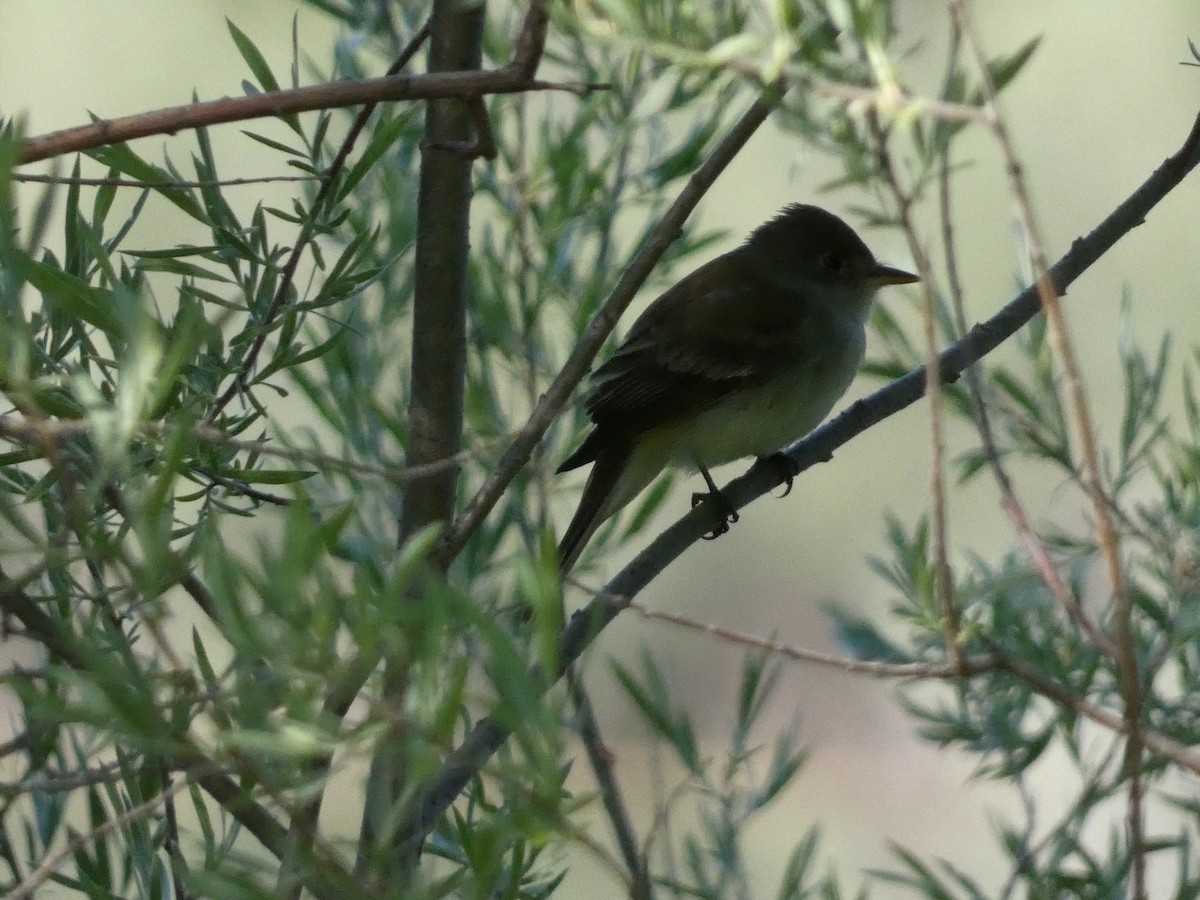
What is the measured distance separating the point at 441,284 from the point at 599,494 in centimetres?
Answer: 136

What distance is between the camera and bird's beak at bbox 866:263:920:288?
3.21m

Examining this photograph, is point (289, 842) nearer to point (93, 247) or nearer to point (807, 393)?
point (93, 247)

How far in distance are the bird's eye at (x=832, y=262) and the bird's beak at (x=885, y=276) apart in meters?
0.06

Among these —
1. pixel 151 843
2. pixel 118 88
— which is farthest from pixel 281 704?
Answer: pixel 118 88

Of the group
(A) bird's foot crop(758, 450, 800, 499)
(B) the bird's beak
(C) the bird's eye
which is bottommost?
(A) bird's foot crop(758, 450, 800, 499)

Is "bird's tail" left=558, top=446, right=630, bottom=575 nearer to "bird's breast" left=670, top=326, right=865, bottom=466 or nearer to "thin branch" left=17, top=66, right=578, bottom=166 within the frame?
"bird's breast" left=670, top=326, right=865, bottom=466

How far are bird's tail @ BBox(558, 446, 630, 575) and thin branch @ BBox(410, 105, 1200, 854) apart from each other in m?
0.58

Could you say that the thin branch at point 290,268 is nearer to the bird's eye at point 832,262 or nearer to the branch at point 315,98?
the branch at point 315,98

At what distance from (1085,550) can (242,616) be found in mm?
788

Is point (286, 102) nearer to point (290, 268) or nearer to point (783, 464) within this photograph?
point (290, 268)

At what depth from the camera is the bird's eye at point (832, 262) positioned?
3.30 meters

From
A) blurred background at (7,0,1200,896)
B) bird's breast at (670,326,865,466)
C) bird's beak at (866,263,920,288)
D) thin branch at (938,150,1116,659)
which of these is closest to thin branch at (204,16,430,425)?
thin branch at (938,150,1116,659)

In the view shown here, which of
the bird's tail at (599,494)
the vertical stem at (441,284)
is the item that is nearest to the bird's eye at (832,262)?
the bird's tail at (599,494)

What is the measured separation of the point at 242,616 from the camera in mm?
629
